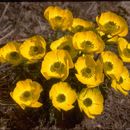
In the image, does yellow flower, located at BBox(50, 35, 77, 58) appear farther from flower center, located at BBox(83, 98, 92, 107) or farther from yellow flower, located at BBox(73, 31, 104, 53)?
flower center, located at BBox(83, 98, 92, 107)

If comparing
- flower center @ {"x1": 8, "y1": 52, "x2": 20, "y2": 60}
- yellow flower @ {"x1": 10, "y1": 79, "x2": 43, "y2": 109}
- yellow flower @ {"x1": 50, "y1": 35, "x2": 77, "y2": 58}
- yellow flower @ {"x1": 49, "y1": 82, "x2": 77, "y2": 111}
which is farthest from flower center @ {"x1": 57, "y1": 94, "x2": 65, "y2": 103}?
flower center @ {"x1": 8, "y1": 52, "x2": 20, "y2": 60}

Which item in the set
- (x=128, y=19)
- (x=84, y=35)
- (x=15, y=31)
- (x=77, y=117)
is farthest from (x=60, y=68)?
(x=128, y=19)

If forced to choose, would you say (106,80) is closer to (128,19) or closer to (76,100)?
(76,100)

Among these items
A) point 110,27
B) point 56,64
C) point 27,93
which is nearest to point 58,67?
point 56,64

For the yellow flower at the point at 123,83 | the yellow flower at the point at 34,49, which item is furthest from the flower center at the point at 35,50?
the yellow flower at the point at 123,83

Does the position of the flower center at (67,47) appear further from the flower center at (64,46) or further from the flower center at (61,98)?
the flower center at (61,98)

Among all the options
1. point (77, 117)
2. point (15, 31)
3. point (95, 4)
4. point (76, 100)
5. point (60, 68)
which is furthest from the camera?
point (95, 4)
